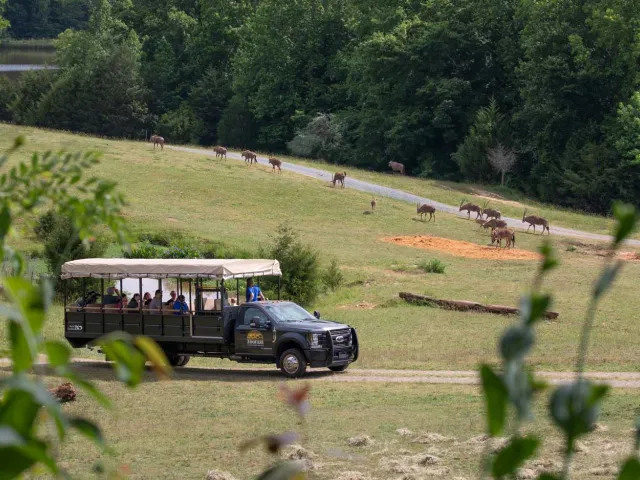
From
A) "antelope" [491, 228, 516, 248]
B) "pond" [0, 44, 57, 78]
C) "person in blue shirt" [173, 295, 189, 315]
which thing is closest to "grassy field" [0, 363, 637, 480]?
"person in blue shirt" [173, 295, 189, 315]

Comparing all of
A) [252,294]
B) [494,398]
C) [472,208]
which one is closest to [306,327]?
[252,294]

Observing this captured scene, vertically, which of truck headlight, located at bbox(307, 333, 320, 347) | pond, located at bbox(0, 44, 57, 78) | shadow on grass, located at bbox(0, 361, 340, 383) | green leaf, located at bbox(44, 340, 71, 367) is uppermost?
pond, located at bbox(0, 44, 57, 78)

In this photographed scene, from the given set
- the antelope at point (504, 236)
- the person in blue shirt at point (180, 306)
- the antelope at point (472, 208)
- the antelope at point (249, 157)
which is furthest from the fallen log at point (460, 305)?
the antelope at point (249, 157)

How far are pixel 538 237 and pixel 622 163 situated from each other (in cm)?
1738

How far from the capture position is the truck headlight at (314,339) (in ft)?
67.2

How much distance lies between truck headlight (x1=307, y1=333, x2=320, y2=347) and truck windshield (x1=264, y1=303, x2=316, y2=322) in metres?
0.85

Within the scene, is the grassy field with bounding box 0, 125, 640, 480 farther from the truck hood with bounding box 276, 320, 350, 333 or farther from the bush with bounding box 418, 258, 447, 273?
the truck hood with bounding box 276, 320, 350, 333

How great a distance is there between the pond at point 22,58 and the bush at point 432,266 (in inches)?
2949

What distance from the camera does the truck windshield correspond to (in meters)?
21.2

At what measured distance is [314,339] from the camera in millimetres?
20500

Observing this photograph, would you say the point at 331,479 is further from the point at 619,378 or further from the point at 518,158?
the point at 518,158

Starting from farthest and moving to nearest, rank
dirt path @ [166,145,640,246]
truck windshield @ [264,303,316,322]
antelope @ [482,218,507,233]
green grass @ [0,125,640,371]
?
1. dirt path @ [166,145,640,246]
2. antelope @ [482,218,507,233]
3. green grass @ [0,125,640,371]
4. truck windshield @ [264,303,316,322]

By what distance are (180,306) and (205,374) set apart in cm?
151

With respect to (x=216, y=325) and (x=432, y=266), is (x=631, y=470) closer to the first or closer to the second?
(x=216, y=325)
